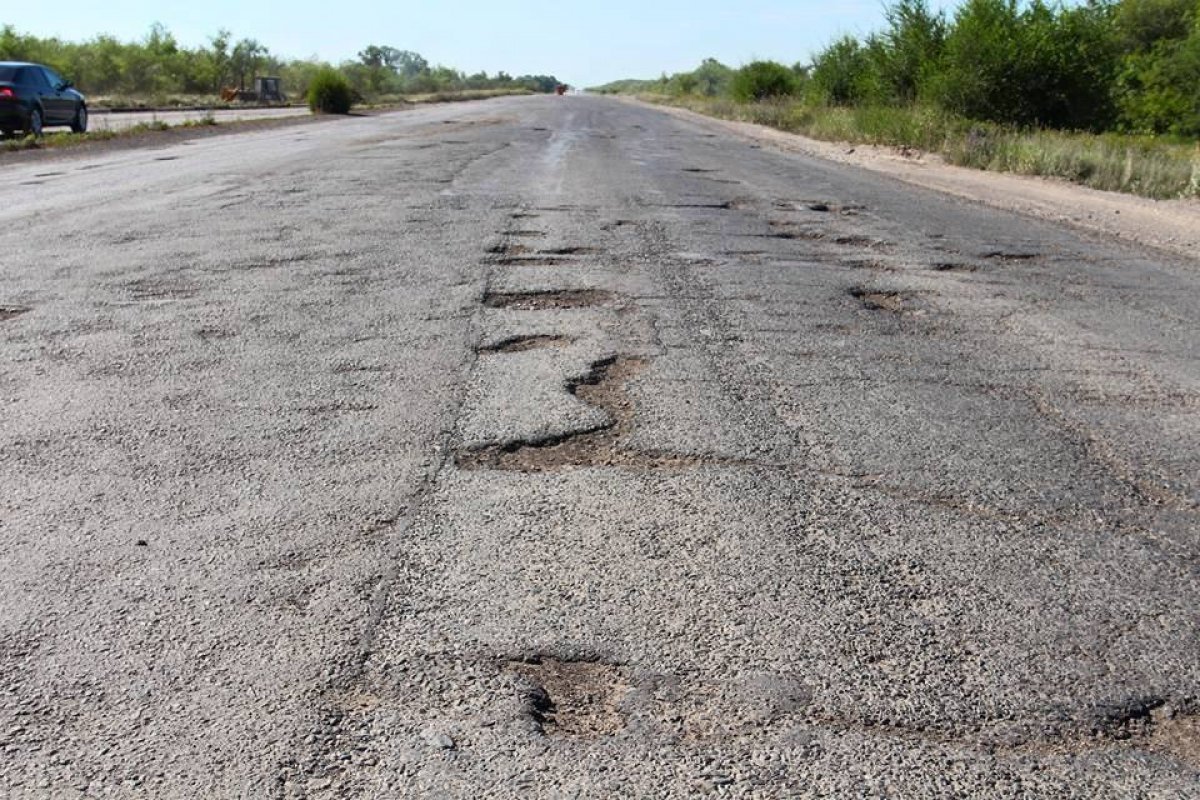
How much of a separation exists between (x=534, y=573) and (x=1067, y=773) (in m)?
1.39

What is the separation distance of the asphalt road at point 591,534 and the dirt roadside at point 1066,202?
4208mm

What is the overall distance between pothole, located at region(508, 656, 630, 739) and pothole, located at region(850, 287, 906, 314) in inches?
182

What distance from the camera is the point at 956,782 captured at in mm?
2180

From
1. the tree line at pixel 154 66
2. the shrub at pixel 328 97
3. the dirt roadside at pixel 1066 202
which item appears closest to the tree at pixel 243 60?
the tree line at pixel 154 66

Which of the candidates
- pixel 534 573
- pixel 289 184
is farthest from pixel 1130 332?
pixel 289 184

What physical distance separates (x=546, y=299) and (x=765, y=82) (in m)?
55.7

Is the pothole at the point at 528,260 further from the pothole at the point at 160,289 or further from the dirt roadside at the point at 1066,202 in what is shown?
the dirt roadside at the point at 1066,202

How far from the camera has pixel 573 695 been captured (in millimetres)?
2482

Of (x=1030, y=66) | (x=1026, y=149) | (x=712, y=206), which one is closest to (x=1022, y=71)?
(x=1030, y=66)

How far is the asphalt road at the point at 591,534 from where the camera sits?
7.49ft

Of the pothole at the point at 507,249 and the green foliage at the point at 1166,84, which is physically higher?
the green foliage at the point at 1166,84

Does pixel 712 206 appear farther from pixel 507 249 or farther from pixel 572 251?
pixel 507 249

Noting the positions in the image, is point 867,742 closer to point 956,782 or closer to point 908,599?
point 956,782

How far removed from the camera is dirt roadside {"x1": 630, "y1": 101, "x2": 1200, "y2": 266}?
1130 centimetres
